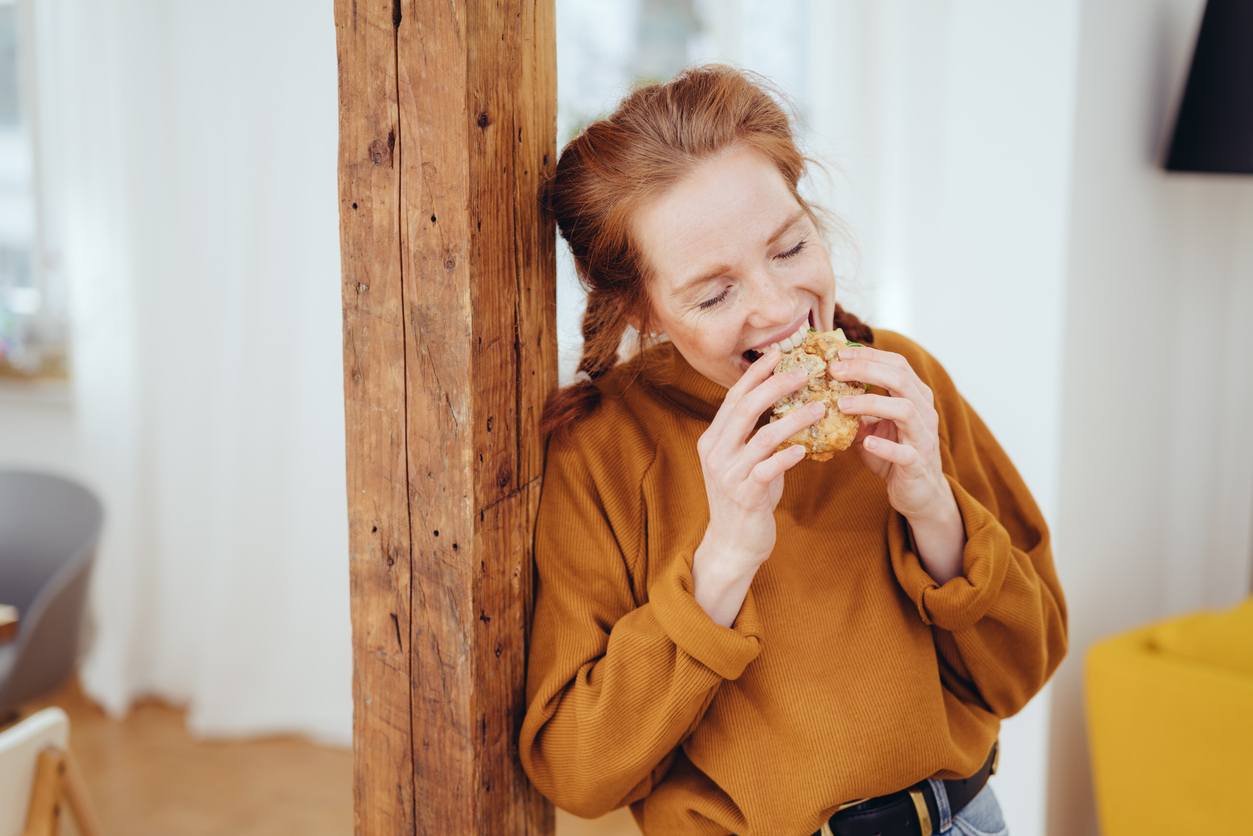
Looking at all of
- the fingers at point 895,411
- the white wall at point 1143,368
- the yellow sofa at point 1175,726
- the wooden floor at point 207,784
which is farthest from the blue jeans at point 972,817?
the wooden floor at point 207,784

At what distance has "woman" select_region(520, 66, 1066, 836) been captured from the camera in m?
0.97

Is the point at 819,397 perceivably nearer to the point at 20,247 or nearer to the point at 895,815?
the point at 895,815

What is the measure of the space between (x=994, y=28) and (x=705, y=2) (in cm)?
132

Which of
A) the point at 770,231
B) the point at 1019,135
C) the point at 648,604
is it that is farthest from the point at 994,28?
the point at 648,604

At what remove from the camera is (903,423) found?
3.14ft

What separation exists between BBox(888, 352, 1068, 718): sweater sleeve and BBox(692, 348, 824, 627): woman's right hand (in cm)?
23

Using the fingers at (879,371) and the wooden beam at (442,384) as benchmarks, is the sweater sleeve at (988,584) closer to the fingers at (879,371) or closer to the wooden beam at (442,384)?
the fingers at (879,371)

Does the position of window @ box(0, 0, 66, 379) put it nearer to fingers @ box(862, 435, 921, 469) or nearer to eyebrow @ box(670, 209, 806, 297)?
eyebrow @ box(670, 209, 806, 297)

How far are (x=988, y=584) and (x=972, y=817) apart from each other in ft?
1.10

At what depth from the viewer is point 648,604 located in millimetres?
1004

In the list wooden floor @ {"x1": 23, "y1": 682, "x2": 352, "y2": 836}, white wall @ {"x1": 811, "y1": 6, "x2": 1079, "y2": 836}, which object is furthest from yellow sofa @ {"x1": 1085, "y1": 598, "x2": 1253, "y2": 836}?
wooden floor @ {"x1": 23, "y1": 682, "x2": 352, "y2": 836}

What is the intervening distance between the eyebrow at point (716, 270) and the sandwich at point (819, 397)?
0.11 m

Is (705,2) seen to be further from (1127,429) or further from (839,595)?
(839,595)

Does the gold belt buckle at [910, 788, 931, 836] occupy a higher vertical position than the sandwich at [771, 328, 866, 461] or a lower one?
lower
